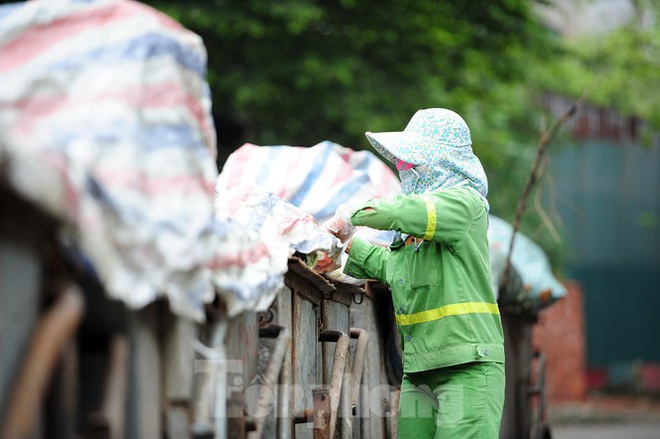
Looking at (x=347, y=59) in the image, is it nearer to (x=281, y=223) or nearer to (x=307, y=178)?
(x=307, y=178)

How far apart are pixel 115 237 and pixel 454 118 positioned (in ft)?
7.78

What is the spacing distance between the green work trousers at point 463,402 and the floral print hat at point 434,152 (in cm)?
79

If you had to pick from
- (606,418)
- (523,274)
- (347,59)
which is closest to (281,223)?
(523,274)

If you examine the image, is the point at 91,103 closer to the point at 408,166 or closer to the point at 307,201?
the point at 408,166

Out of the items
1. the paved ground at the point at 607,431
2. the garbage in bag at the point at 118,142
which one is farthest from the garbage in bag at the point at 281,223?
the paved ground at the point at 607,431

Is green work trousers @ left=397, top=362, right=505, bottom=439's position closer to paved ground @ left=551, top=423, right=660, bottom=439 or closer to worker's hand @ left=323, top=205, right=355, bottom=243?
worker's hand @ left=323, top=205, right=355, bottom=243

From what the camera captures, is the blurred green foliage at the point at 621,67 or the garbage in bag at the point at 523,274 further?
the blurred green foliage at the point at 621,67

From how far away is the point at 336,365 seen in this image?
199 inches

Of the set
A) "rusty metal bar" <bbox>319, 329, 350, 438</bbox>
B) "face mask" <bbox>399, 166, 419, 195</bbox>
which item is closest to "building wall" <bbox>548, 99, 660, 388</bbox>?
"face mask" <bbox>399, 166, 419, 195</bbox>

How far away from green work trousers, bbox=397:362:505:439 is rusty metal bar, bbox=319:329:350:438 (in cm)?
34

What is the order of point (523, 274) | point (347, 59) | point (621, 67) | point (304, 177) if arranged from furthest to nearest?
point (621, 67) → point (347, 59) → point (523, 274) → point (304, 177)

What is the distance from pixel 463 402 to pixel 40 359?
2408 millimetres

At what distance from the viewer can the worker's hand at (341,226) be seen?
5.36 metres

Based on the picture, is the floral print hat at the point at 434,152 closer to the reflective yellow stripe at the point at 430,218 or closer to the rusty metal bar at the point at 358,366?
the reflective yellow stripe at the point at 430,218
